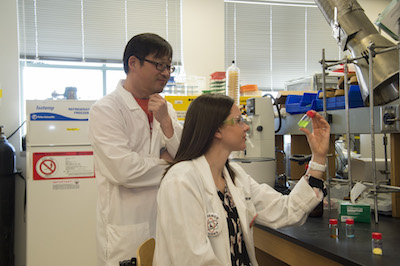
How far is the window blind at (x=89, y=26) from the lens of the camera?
12.3 ft

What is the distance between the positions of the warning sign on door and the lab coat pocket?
5.98 feet

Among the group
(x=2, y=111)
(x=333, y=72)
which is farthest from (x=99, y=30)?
(x=333, y=72)

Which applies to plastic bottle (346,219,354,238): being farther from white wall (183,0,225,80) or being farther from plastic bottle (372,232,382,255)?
white wall (183,0,225,80)

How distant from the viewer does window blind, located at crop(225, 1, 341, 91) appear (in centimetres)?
444

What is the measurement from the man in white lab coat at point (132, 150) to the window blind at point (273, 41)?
2.90m

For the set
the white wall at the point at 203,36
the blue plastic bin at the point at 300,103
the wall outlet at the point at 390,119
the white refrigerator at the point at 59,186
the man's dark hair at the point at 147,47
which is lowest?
the white refrigerator at the point at 59,186

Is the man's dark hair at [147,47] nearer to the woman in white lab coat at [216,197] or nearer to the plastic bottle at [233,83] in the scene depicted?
the woman in white lab coat at [216,197]

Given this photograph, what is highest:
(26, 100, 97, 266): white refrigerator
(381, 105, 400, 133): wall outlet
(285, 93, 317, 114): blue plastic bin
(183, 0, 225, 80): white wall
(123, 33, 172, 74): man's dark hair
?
(183, 0, 225, 80): white wall

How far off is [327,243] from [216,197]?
1.49ft

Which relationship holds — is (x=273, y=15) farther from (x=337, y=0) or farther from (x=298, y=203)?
(x=298, y=203)

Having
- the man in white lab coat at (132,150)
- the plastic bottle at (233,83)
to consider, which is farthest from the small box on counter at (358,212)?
the plastic bottle at (233,83)

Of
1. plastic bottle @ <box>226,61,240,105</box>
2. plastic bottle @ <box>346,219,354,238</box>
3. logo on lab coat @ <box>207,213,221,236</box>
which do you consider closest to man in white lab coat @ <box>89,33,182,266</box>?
logo on lab coat @ <box>207,213,221,236</box>

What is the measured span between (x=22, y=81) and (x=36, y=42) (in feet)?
1.44

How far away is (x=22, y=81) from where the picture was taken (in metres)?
3.73
